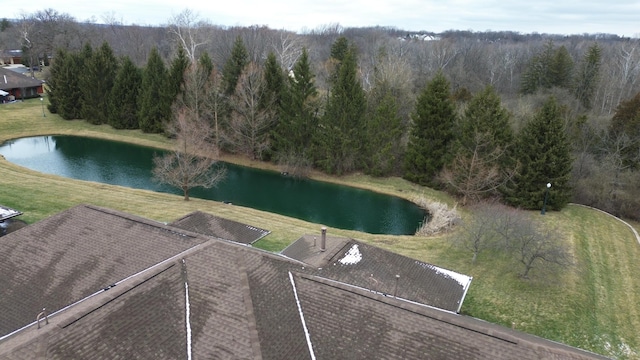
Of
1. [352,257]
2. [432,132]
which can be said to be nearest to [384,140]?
[432,132]

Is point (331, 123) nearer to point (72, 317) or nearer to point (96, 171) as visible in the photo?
point (96, 171)

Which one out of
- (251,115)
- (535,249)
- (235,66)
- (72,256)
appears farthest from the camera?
(235,66)

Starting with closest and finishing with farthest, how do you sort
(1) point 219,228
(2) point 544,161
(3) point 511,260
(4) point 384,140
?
(1) point 219,228
(3) point 511,260
(2) point 544,161
(4) point 384,140

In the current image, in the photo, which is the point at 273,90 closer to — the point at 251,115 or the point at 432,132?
the point at 251,115

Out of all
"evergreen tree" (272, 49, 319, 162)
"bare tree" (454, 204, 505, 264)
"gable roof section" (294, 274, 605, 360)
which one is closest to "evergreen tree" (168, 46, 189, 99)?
"evergreen tree" (272, 49, 319, 162)

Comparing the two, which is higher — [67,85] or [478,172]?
[67,85]
